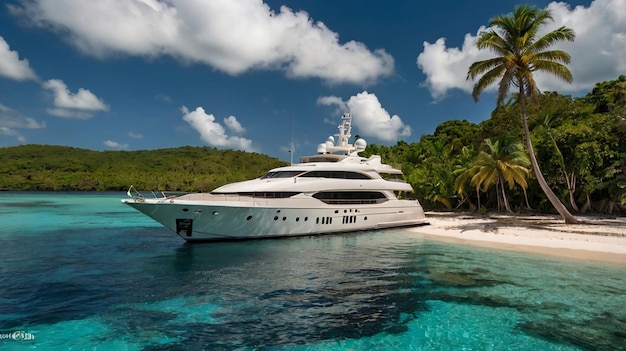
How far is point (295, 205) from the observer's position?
14.9 m

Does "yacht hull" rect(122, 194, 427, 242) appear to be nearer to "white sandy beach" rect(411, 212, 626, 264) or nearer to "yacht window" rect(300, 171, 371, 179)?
"yacht window" rect(300, 171, 371, 179)

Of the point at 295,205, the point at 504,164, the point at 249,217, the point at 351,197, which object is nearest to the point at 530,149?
the point at 504,164

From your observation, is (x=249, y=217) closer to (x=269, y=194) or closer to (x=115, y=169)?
(x=269, y=194)

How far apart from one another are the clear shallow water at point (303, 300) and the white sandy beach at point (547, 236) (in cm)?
176

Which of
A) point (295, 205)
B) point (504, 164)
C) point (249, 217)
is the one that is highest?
point (504, 164)

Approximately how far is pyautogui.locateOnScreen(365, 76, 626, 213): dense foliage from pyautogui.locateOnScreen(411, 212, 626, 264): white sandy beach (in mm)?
2472

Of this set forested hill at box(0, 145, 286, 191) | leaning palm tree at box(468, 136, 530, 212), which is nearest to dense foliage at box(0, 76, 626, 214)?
leaning palm tree at box(468, 136, 530, 212)

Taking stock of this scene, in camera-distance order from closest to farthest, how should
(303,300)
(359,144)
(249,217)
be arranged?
(303,300) → (249,217) → (359,144)

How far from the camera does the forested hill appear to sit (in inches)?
3231

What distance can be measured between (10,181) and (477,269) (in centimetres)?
10535

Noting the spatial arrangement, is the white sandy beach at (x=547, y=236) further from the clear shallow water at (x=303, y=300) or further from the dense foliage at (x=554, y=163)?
the dense foliage at (x=554, y=163)

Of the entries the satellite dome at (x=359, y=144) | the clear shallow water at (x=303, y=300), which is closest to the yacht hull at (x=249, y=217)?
the clear shallow water at (x=303, y=300)

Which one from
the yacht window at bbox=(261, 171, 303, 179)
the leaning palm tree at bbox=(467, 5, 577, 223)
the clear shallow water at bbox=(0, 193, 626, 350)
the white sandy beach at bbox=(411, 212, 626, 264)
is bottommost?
the clear shallow water at bbox=(0, 193, 626, 350)

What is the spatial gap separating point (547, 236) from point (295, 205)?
38.7 ft
